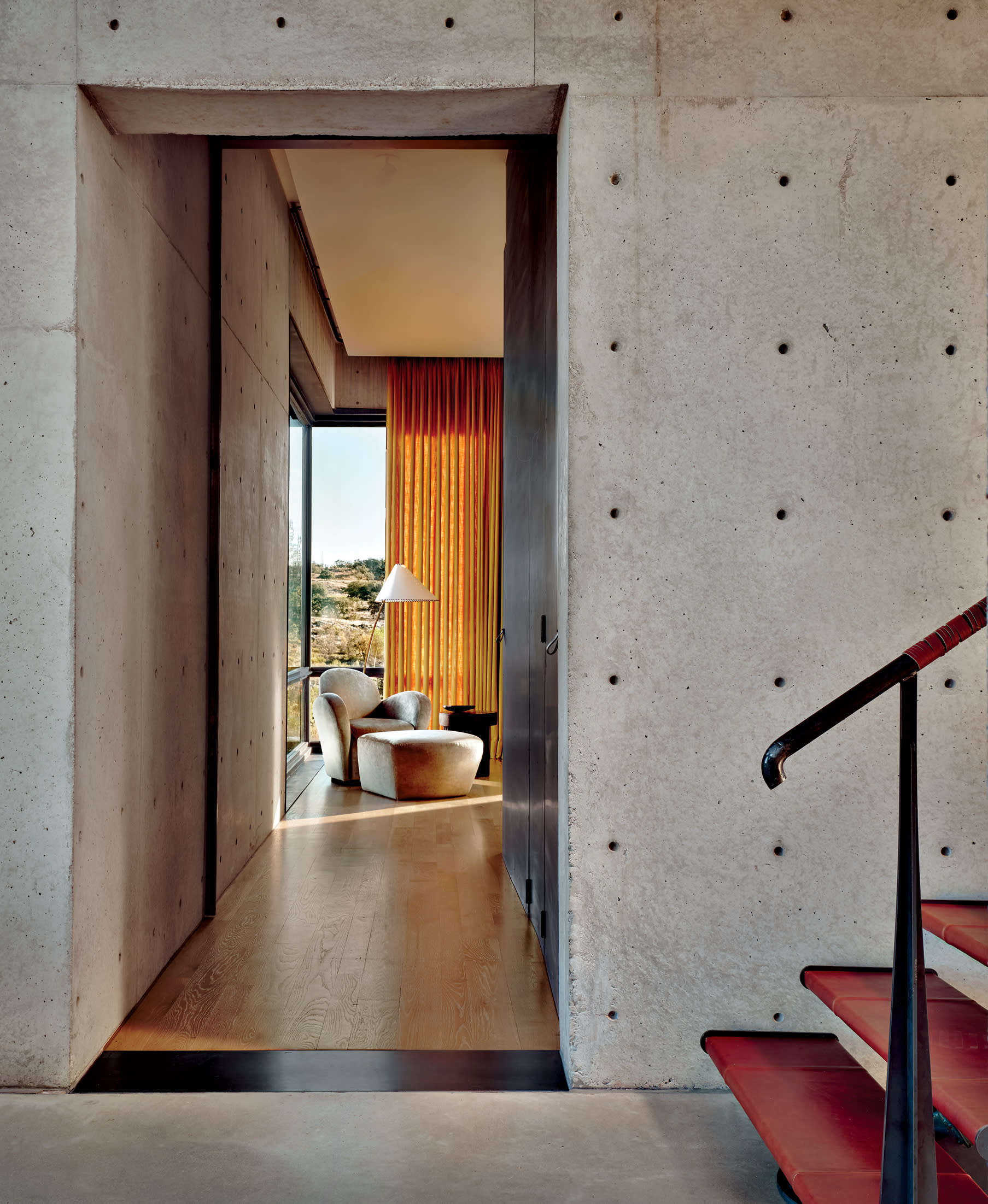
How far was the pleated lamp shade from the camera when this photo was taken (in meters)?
7.50

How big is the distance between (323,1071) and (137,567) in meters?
1.41

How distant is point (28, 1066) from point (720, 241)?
2506 millimetres

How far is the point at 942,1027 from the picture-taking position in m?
1.86

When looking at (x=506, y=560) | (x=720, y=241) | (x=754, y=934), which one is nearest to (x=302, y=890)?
(x=506, y=560)

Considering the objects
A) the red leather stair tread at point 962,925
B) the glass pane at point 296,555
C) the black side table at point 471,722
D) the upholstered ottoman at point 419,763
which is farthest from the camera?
the glass pane at point 296,555

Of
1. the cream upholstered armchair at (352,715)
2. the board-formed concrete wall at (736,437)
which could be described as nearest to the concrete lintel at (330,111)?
the board-formed concrete wall at (736,437)

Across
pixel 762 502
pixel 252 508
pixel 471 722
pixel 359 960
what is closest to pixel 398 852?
pixel 359 960

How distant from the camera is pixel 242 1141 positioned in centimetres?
195

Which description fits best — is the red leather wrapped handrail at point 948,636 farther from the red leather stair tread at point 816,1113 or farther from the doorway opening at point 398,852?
the doorway opening at point 398,852

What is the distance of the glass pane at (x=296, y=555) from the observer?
300 inches

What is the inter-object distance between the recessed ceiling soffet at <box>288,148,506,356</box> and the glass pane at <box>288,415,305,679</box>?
0.95 metres

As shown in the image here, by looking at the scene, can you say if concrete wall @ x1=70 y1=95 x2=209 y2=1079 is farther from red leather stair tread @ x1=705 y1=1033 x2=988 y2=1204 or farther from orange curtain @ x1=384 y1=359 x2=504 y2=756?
orange curtain @ x1=384 y1=359 x2=504 y2=756

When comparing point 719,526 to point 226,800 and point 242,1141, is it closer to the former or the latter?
point 242,1141

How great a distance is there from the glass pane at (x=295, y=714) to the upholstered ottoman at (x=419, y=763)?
1120 millimetres
